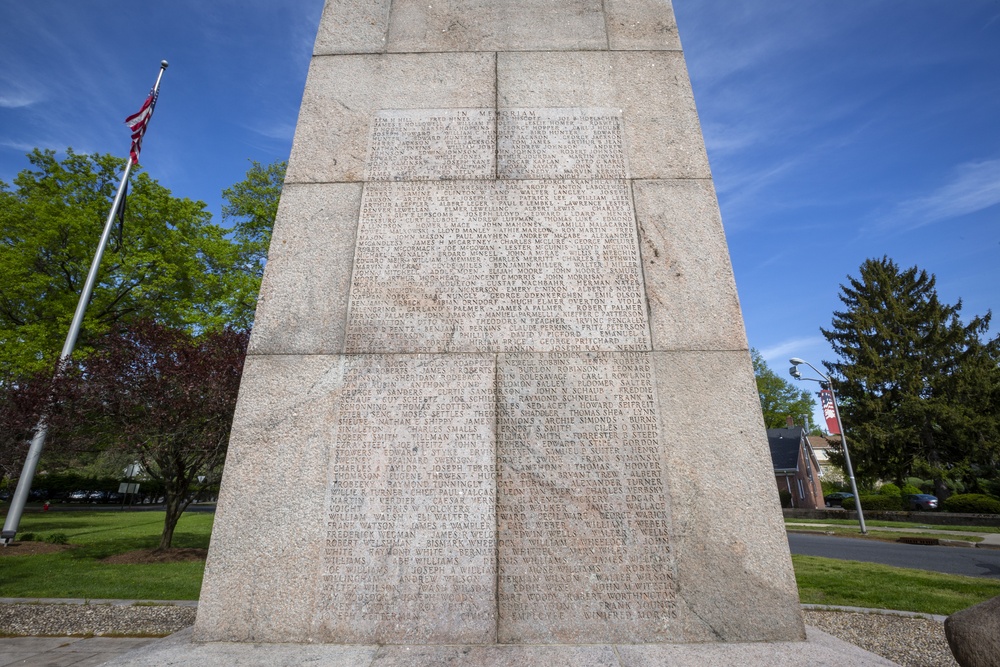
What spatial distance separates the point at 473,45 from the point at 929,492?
57301 mm

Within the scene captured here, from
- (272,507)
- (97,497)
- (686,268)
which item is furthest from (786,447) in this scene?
(97,497)

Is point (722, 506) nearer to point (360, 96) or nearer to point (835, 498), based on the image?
point (360, 96)

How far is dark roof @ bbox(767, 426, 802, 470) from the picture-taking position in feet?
170

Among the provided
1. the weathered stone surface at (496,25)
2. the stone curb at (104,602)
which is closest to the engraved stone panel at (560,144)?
the weathered stone surface at (496,25)

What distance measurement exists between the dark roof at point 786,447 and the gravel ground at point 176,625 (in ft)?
159

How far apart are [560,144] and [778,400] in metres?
70.9

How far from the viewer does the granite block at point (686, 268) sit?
16.3 feet

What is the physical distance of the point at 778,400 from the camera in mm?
66188

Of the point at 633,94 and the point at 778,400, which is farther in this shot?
the point at 778,400

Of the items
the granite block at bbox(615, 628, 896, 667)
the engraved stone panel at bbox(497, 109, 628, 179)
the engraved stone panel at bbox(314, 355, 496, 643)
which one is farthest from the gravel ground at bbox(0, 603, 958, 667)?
the engraved stone panel at bbox(497, 109, 628, 179)

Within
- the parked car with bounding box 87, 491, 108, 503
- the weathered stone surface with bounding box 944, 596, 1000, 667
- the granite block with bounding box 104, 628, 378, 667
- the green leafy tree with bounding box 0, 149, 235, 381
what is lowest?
the granite block with bounding box 104, 628, 378, 667

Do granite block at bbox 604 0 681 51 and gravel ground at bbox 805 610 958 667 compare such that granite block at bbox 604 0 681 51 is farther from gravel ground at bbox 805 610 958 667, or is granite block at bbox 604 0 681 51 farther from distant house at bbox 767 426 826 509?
distant house at bbox 767 426 826 509

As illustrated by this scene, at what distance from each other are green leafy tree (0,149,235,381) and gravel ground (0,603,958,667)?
15504mm

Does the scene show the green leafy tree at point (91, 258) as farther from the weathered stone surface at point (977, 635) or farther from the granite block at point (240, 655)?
the weathered stone surface at point (977, 635)
